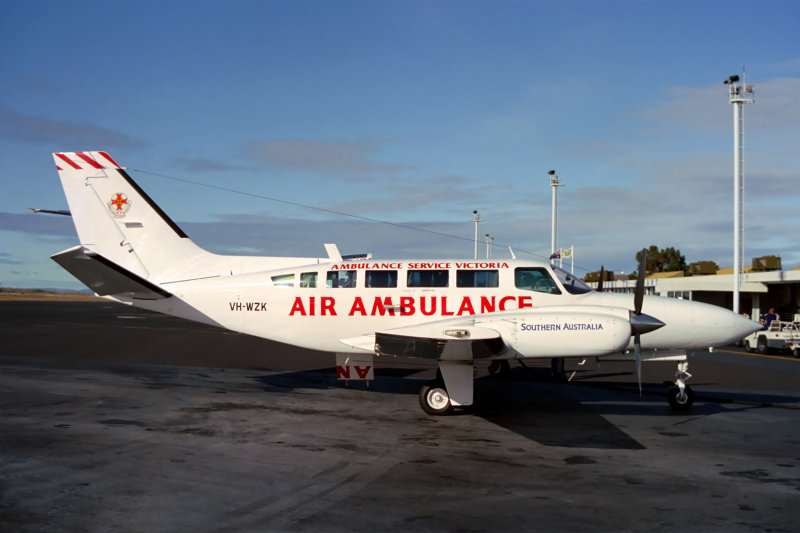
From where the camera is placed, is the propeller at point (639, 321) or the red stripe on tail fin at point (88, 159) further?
the red stripe on tail fin at point (88, 159)

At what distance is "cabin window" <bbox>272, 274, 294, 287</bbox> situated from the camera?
14.0 metres

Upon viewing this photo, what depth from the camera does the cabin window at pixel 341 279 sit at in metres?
13.7

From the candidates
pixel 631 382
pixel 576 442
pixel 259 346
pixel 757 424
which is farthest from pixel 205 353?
pixel 757 424

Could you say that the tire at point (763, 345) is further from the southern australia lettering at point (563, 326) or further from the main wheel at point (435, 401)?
the main wheel at point (435, 401)

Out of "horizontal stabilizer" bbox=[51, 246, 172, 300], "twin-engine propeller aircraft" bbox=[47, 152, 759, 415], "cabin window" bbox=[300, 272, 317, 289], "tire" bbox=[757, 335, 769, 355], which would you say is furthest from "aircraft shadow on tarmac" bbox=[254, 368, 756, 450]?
"tire" bbox=[757, 335, 769, 355]

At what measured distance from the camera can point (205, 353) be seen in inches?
930

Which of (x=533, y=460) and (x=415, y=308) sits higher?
(x=415, y=308)

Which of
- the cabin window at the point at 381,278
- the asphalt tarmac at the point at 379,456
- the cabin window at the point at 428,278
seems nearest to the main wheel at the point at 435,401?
the asphalt tarmac at the point at 379,456

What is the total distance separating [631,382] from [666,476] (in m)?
10.3

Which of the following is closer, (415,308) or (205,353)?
(415,308)

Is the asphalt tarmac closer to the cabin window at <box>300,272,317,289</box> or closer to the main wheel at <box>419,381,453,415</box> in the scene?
the main wheel at <box>419,381,453,415</box>

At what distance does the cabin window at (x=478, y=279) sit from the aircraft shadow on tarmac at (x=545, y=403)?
2.73 metres

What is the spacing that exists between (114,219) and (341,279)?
241 inches

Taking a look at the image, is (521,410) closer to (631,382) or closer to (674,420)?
(674,420)
